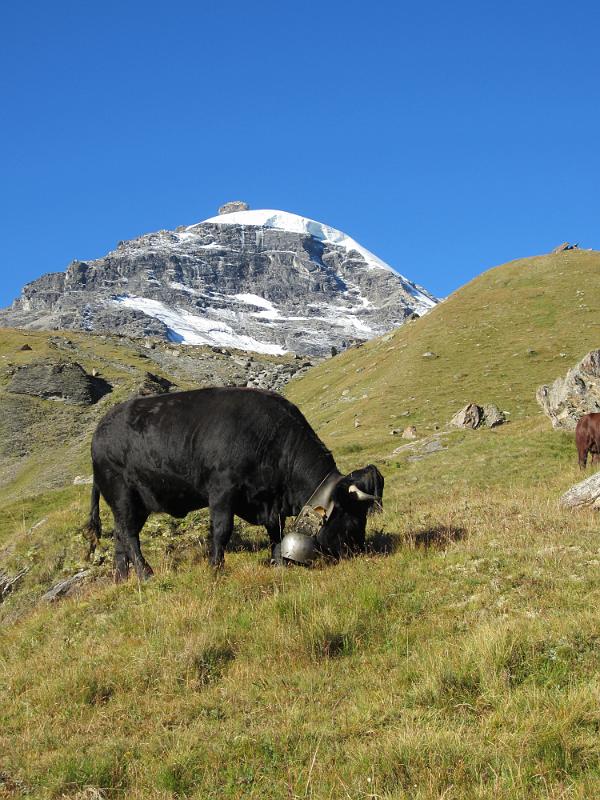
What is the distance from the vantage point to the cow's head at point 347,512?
10.4 metres

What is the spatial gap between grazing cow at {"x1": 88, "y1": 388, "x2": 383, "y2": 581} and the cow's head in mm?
15

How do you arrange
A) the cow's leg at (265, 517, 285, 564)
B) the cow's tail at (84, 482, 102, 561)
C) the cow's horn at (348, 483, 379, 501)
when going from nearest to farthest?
the cow's horn at (348, 483, 379, 501), the cow's leg at (265, 517, 285, 564), the cow's tail at (84, 482, 102, 561)

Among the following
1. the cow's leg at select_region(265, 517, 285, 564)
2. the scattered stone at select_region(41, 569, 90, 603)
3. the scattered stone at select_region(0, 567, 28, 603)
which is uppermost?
the cow's leg at select_region(265, 517, 285, 564)

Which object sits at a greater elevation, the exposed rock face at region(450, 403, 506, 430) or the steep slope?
the steep slope

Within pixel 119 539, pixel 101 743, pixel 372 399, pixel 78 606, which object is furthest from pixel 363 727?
pixel 372 399

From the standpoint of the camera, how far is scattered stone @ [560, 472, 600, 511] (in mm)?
14016

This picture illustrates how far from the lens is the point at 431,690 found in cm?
618

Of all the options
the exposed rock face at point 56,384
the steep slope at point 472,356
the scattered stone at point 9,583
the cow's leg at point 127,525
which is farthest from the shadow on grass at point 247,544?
the exposed rock face at point 56,384

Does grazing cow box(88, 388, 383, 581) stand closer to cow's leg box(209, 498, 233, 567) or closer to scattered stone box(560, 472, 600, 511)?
cow's leg box(209, 498, 233, 567)

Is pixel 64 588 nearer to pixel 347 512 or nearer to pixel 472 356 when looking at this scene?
pixel 347 512

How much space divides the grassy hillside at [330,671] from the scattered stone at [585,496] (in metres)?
0.69

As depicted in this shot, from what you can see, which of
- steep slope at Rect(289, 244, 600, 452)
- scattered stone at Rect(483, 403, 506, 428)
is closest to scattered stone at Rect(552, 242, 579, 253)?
steep slope at Rect(289, 244, 600, 452)

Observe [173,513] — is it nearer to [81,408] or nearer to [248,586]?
[248,586]

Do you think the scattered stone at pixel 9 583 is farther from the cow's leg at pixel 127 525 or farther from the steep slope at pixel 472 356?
the steep slope at pixel 472 356
